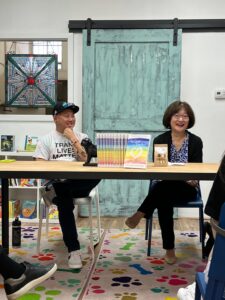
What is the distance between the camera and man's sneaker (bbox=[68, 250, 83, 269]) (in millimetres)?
2546

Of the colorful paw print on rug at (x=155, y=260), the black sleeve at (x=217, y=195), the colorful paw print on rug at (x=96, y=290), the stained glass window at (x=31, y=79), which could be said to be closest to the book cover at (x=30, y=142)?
the stained glass window at (x=31, y=79)

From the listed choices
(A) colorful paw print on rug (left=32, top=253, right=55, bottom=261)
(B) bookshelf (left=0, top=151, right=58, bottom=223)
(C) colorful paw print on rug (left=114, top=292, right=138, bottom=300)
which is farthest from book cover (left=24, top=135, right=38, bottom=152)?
(C) colorful paw print on rug (left=114, top=292, right=138, bottom=300)

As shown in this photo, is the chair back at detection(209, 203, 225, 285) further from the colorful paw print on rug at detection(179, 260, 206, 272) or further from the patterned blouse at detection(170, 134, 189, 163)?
the patterned blouse at detection(170, 134, 189, 163)

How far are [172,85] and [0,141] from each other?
1.94 metres

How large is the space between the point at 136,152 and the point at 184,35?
2.42 meters

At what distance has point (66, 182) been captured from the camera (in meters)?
2.71

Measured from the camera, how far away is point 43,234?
134 inches

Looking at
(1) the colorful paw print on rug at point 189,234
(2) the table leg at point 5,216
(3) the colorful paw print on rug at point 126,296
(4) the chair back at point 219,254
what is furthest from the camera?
(1) the colorful paw print on rug at point 189,234

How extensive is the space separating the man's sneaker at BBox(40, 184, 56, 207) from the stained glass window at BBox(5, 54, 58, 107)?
1922mm

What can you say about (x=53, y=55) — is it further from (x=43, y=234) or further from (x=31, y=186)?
(x=43, y=234)

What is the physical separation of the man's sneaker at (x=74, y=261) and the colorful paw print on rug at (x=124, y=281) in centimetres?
29

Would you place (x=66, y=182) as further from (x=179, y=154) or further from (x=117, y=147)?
(x=179, y=154)

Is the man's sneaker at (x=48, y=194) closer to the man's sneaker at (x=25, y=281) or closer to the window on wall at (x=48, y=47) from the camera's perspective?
the man's sneaker at (x=25, y=281)

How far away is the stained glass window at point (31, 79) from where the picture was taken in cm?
443
